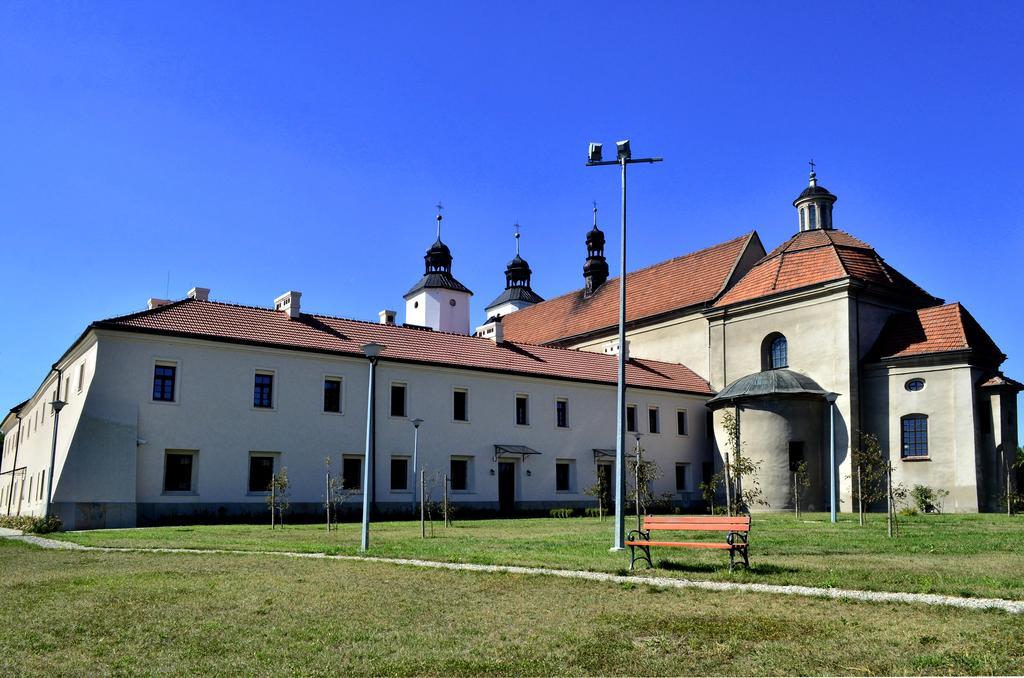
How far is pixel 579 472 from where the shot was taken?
41.5 meters

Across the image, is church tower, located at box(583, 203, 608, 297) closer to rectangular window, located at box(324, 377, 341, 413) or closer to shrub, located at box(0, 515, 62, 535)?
rectangular window, located at box(324, 377, 341, 413)

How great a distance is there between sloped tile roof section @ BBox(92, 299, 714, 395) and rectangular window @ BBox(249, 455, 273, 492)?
4.21 metres

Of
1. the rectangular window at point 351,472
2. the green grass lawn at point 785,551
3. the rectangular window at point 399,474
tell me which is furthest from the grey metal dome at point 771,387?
the rectangular window at point 351,472

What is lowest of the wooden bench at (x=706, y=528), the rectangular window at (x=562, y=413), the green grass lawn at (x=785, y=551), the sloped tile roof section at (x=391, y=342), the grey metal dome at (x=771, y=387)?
the green grass lawn at (x=785, y=551)

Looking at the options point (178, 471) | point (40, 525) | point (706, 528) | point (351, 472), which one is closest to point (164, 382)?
point (178, 471)

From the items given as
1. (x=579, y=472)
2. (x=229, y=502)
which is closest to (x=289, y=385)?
(x=229, y=502)

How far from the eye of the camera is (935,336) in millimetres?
39312

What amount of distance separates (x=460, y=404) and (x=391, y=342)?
3.93 metres

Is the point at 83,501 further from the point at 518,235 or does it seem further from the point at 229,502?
the point at 518,235

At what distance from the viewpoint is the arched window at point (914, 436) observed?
38656 millimetres

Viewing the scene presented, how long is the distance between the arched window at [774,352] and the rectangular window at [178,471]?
88.8 feet

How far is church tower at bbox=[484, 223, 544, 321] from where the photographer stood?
83.6 metres

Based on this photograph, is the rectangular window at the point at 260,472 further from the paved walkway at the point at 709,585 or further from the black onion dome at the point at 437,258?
the black onion dome at the point at 437,258

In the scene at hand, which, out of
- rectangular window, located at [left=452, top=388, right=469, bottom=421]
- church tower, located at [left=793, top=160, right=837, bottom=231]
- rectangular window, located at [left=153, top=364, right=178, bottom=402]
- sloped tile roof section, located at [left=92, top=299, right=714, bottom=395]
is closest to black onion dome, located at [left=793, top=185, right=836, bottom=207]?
church tower, located at [left=793, top=160, right=837, bottom=231]
